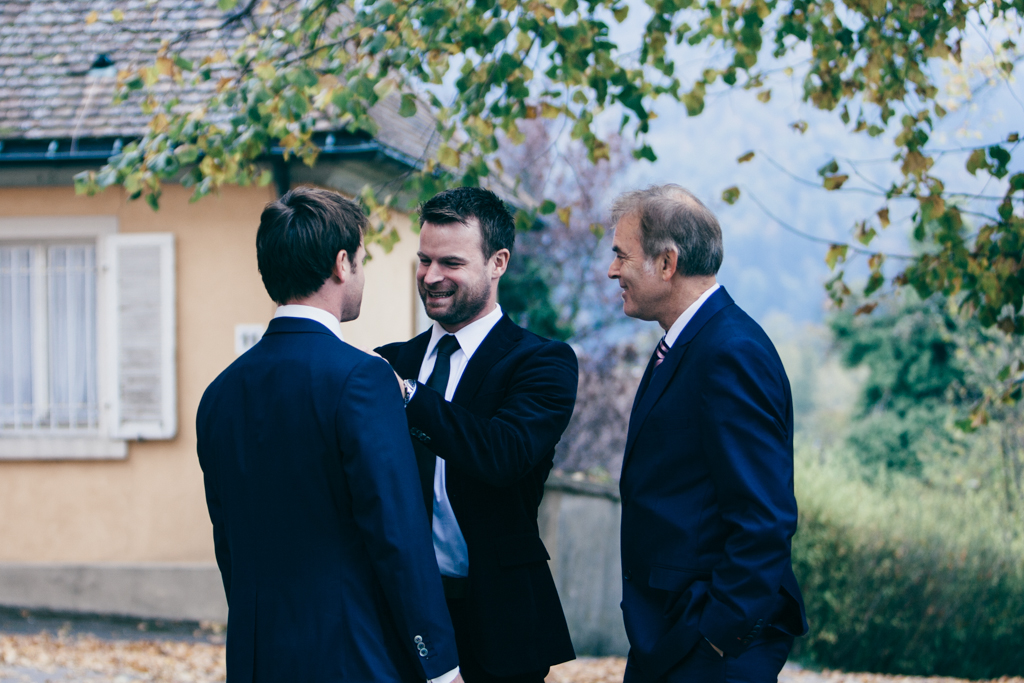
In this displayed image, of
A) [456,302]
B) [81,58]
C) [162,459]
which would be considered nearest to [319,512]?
[456,302]

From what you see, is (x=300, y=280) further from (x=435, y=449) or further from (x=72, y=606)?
(x=72, y=606)

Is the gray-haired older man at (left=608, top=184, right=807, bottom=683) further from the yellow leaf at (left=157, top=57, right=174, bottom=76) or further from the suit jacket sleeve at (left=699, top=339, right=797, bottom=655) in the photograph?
the yellow leaf at (left=157, top=57, right=174, bottom=76)

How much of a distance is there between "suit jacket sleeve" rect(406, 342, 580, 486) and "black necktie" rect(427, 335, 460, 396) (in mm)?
214

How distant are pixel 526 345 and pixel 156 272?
5.66m

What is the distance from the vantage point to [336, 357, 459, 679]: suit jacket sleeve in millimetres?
1983

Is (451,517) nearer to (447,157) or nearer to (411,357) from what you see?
(411,357)

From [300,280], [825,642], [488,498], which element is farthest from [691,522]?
[825,642]

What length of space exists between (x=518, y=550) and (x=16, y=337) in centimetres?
676

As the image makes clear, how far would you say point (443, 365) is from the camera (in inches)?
109

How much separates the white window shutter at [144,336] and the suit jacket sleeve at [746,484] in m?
6.17

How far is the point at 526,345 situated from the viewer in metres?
2.71

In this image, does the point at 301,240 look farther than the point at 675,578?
No

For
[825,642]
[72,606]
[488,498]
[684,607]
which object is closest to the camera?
[684,607]

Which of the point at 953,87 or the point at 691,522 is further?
the point at 953,87
